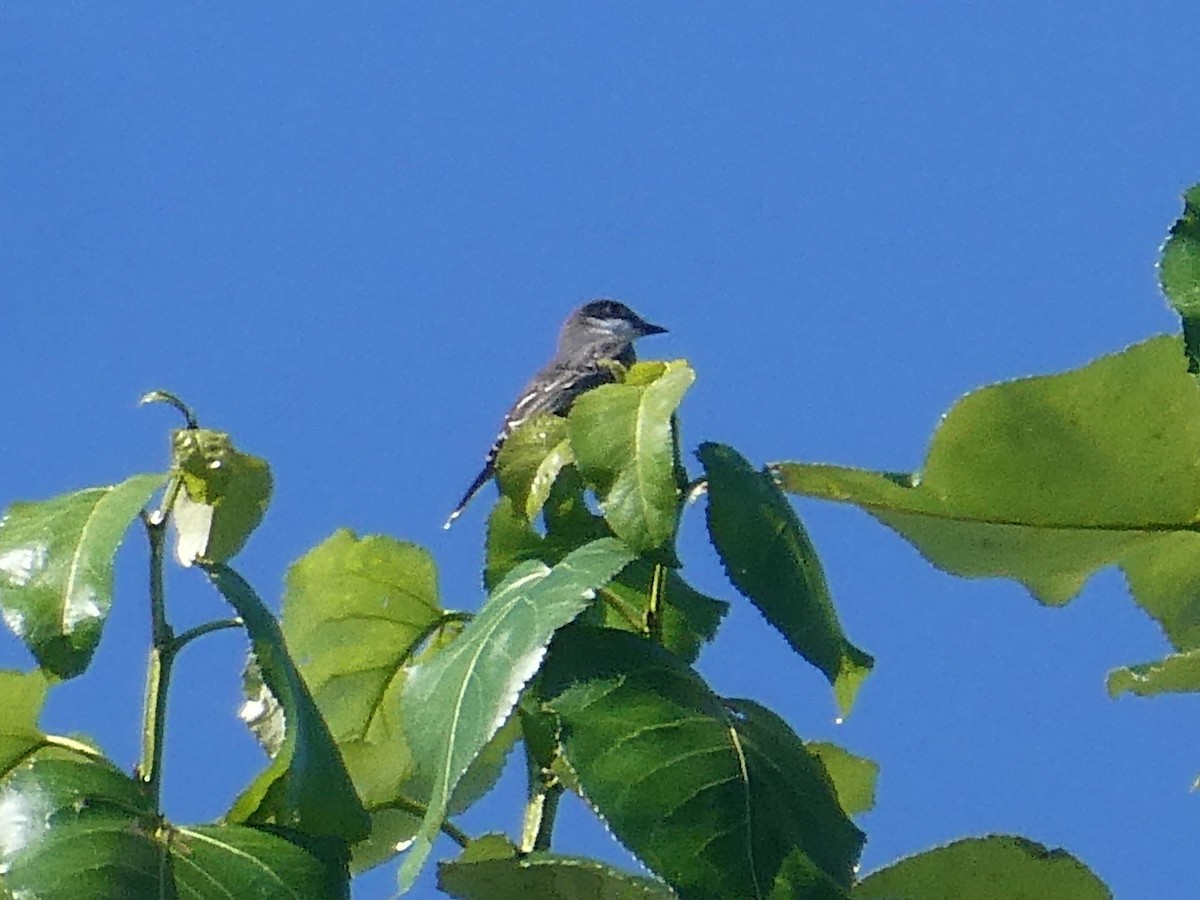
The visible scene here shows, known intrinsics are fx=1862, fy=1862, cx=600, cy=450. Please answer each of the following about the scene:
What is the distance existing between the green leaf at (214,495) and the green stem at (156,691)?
7cm

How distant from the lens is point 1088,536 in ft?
4.49

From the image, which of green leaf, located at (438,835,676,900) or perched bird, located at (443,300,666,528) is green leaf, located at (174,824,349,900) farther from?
perched bird, located at (443,300,666,528)

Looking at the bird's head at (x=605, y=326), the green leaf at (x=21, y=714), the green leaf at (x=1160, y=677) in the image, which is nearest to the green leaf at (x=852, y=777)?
the green leaf at (x=1160, y=677)

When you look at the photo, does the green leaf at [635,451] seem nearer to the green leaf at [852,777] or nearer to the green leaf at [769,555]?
the green leaf at [769,555]

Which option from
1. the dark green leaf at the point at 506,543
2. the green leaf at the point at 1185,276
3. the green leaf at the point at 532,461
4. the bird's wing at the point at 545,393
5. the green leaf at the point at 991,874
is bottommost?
the green leaf at the point at 991,874

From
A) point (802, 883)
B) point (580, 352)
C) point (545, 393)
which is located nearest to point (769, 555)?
point (802, 883)

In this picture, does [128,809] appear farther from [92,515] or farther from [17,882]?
[92,515]

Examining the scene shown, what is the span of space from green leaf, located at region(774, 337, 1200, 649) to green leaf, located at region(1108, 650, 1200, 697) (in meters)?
0.11

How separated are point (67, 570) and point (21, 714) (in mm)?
155

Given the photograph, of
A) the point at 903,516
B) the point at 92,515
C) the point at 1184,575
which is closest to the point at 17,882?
the point at 92,515

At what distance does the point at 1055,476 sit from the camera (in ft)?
4.39

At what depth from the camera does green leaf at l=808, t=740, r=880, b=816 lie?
5.00 ft

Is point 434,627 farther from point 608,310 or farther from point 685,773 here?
point 608,310

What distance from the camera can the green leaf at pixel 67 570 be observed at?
1182 millimetres
